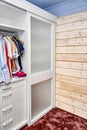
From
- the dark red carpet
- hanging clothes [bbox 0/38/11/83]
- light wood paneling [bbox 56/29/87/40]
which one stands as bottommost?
the dark red carpet

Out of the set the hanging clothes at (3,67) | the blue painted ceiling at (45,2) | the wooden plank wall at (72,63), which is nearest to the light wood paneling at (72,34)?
the wooden plank wall at (72,63)

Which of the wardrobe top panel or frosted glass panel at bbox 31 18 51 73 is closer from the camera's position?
the wardrobe top panel

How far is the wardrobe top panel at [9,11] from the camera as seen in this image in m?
1.66

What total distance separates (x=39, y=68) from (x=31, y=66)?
0.80ft

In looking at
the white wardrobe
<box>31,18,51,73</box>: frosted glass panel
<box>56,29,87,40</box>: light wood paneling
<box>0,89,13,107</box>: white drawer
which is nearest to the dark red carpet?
the white wardrobe

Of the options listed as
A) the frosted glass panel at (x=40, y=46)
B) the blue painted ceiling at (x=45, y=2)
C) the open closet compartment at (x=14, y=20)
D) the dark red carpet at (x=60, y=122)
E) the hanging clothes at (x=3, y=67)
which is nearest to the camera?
the hanging clothes at (x=3, y=67)

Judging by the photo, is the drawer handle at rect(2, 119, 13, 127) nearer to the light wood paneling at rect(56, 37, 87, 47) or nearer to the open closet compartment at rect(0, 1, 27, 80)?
the open closet compartment at rect(0, 1, 27, 80)

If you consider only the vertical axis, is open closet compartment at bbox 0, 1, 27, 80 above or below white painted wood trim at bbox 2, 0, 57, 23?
below

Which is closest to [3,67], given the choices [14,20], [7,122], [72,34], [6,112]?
[6,112]

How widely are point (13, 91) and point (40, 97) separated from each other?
73cm

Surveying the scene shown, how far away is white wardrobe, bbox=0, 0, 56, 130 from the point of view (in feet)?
5.59

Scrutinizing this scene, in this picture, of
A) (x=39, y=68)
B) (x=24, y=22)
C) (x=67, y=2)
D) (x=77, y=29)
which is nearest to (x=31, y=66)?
(x=39, y=68)

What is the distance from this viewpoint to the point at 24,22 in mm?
1902

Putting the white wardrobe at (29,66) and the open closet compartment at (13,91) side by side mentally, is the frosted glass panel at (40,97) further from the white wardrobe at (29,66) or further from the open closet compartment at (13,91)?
the open closet compartment at (13,91)
